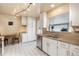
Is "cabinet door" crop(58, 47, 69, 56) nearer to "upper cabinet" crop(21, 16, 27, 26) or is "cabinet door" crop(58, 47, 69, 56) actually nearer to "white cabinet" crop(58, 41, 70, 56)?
"white cabinet" crop(58, 41, 70, 56)

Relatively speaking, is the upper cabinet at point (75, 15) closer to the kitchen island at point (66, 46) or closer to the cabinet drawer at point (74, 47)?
the kitchen island at point (66, 46)

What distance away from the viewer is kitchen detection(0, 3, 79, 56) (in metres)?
3.36

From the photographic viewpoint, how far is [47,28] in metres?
6.16

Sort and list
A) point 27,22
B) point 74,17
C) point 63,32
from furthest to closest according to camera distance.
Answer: point 27,22 < point 63,32 < point 74,17

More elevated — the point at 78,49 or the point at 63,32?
the point at 63,32

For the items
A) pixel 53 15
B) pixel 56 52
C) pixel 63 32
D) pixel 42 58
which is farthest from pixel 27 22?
pixel 42 58

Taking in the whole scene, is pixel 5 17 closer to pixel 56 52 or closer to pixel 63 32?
pixel 63 32

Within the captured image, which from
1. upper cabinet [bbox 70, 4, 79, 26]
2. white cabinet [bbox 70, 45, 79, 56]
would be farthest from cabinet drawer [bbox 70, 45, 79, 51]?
upper cabinet [bbox 70, 4, 79, 26]

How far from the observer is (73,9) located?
3.49 meters

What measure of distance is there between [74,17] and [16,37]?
5483 mm

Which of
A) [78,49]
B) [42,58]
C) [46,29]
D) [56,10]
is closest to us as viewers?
[42,58]

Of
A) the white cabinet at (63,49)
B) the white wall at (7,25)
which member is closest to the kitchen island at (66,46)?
the white cabinet at (63,49)

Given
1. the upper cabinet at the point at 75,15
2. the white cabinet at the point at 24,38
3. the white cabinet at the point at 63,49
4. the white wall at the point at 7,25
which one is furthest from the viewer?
the white cabinet at the point at 24,38

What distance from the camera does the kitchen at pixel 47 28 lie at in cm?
336
